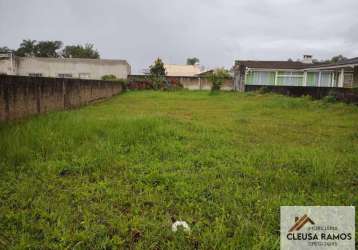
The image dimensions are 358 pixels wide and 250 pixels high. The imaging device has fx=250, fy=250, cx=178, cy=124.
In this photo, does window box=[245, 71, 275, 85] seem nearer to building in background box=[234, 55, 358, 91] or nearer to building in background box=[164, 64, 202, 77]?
building in background box=[234, 55, 358, 91]

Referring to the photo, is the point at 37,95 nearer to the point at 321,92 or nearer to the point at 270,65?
the point at 321,92

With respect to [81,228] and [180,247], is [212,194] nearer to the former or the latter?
[180,247]

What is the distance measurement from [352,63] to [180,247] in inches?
647

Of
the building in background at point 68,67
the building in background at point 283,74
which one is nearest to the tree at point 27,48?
the building in background at point 68,67

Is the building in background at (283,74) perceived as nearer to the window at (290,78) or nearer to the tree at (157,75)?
the window at (290,78)

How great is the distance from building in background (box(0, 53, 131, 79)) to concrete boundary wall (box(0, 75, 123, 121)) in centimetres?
A: 1561

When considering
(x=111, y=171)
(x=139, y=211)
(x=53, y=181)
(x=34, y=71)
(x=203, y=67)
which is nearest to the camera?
(x=139, y=211)

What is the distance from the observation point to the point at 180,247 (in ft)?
5.84

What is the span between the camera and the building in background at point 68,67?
78.9 feet

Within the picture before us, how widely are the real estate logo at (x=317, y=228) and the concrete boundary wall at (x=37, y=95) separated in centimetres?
510

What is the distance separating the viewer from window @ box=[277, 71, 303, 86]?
22.4 metres

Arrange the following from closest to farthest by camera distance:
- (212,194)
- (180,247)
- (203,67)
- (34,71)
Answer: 1. (180,247)
2. (212,194)
3. (34,71)
4. (203,67)

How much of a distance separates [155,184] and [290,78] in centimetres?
2338

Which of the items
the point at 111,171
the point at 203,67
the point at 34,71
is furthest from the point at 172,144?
the point at 203,67
